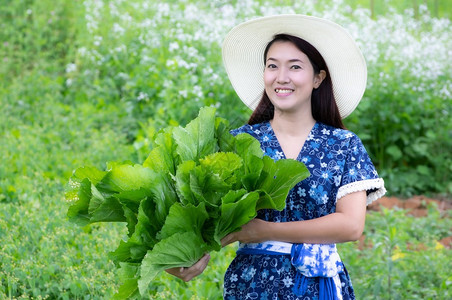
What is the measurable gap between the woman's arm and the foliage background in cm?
111

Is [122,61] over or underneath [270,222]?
over

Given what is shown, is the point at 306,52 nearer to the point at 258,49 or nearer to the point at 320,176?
the point at 258,49

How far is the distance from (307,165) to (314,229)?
0.78ft

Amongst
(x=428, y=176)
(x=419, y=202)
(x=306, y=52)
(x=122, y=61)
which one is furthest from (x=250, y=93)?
(x=122, y=61)

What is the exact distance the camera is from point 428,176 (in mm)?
6281

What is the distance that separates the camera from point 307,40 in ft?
A: 7.95

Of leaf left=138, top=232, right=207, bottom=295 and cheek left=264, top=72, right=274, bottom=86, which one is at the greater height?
cheek left=264, top=72, right=274, bottom=86

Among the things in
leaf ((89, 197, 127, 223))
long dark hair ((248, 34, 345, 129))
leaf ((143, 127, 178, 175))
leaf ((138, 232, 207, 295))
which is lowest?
leaf ((138, 232, 207, 295))

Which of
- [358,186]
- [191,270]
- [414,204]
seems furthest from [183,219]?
[414,204]

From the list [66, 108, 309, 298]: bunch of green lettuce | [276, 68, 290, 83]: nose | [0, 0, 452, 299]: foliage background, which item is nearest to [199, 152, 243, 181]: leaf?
[66, 108, 309, 298]: bunch of green lettuce

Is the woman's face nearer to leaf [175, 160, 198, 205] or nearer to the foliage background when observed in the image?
leaf [175, 160, 198, 205]

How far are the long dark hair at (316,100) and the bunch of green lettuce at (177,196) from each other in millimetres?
439

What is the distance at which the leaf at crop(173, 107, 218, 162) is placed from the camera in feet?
6.82

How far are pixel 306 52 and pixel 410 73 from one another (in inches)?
179
